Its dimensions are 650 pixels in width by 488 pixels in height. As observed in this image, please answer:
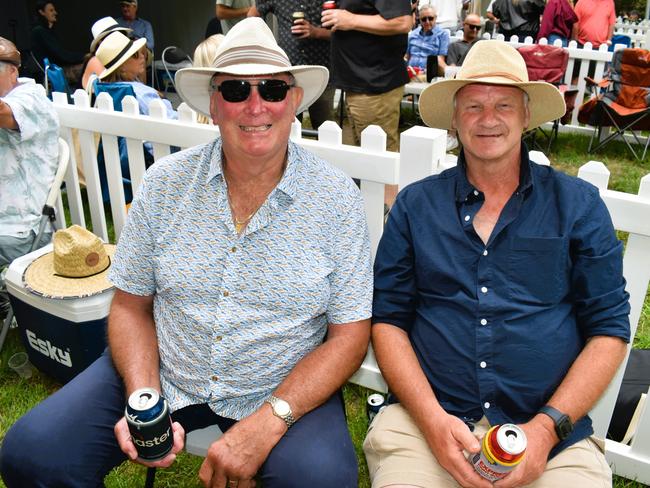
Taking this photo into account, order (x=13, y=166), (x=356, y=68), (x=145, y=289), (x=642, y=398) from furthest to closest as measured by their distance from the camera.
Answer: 1. (x=356, y=68)
2. (x=13, y=166)
3. (x=642, y=398)
4. (x=145, y=289)

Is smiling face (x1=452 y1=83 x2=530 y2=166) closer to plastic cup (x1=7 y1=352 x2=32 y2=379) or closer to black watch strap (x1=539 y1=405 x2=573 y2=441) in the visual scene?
black watch strap (x1=539 y1=405 x2=573 y2=441)

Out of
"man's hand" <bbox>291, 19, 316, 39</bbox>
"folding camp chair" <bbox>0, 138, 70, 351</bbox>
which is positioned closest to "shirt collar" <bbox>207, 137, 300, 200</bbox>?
"folding camp chair" <bbox>0, 138, 70, 351</bbox>

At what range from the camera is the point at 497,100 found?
187 centimetres

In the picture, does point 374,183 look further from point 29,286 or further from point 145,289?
point 29,286

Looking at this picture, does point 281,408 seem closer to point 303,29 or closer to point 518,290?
point 518,290

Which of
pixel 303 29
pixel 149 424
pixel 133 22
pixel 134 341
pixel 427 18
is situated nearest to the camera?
pixel 149 424

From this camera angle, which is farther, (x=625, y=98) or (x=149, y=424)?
(x=625, y=98)

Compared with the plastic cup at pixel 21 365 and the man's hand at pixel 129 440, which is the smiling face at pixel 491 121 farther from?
the plastic cup at pixel 21 365

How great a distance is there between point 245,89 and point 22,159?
5.55 feet

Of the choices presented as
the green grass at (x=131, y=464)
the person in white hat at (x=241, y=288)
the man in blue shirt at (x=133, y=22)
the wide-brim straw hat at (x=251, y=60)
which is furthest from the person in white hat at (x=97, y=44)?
the man in blue shirt at (x=133, y=22)

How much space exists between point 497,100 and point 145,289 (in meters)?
1.32

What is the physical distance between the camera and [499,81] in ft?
5.84

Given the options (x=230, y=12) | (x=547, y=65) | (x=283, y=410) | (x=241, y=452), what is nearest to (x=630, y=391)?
(x=283, y=410)

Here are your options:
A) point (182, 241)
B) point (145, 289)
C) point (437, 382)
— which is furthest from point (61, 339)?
point (437, 382)
